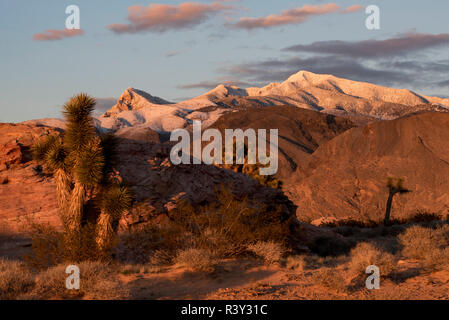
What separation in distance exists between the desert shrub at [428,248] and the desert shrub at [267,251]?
138 inches

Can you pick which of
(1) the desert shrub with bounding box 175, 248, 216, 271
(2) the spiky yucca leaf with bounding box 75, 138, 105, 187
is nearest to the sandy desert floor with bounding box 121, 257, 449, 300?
(1) the desert shrub with bounding box 175, 248, 216, 271

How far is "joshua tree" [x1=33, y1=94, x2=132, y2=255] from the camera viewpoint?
34.0 ft

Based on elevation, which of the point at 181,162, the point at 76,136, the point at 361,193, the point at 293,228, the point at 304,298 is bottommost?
the point at 361,193

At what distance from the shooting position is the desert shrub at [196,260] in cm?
932

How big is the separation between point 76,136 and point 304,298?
21.1 feet

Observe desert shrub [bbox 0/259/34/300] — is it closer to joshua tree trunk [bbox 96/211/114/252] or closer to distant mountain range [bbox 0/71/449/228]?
joshua tree trunk [bbox 96/211/114/252]

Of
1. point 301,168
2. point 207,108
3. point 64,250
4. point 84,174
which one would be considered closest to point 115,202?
point 84,174

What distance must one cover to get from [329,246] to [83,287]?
10.4m

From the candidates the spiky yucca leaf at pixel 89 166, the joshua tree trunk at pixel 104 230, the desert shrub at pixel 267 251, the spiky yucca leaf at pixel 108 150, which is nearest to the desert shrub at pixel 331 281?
the desert shrub at pixel 267 251

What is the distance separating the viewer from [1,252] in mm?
11492

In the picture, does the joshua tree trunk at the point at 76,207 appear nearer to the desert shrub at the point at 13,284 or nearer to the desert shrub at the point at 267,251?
the desert shrub at the point at 13,284

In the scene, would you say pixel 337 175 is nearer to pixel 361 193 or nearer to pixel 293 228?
pixel 361 193

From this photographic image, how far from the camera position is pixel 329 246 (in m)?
15.9
